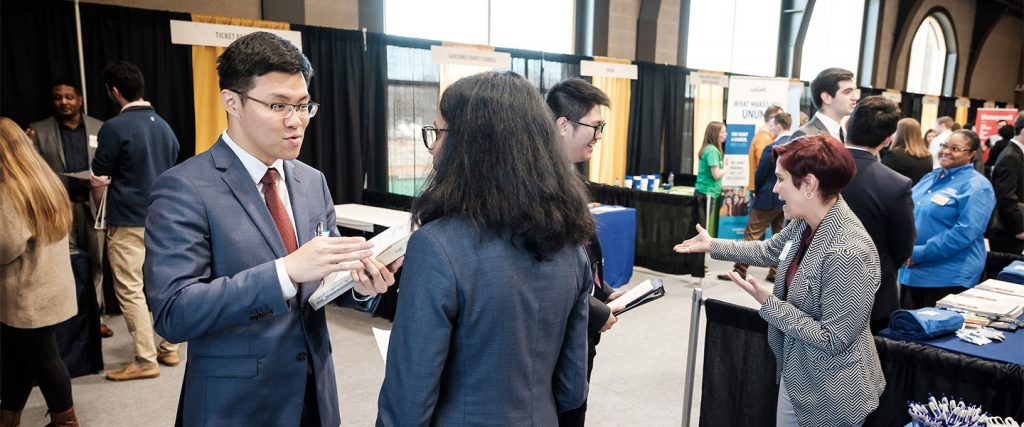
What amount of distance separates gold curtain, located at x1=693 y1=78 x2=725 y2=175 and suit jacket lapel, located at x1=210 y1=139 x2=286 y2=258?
7.78 meters

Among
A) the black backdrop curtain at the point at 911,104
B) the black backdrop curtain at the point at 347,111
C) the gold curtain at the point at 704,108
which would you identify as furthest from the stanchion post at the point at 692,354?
the black backdrop curtain at the point at 911,104

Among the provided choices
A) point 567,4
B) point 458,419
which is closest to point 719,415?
point 458,419

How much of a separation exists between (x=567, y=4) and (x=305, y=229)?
7104 mm

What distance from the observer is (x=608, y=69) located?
718 centimetres

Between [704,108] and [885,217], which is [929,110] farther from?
[885,217]

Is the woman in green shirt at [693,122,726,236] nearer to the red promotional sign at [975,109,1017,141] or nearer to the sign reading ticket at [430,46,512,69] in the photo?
the sign reading ticket at [430,46,512,69]

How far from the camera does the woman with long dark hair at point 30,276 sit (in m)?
2.31

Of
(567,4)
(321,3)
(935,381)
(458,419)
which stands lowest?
(935,381)

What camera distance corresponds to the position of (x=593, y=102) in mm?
1782

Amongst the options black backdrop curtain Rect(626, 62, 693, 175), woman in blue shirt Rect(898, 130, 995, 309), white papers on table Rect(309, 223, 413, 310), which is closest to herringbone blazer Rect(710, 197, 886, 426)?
white papers on table Rect(309, 223, 413, 310)

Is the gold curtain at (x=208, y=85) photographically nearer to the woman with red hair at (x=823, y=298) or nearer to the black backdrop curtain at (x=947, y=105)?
the woman with red hair at (x=823, y=298)

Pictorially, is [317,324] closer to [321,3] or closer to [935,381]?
[935,381]

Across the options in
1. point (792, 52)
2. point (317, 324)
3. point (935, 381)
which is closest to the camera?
point (317, 324)

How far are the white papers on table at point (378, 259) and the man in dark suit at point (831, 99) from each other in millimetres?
2477
